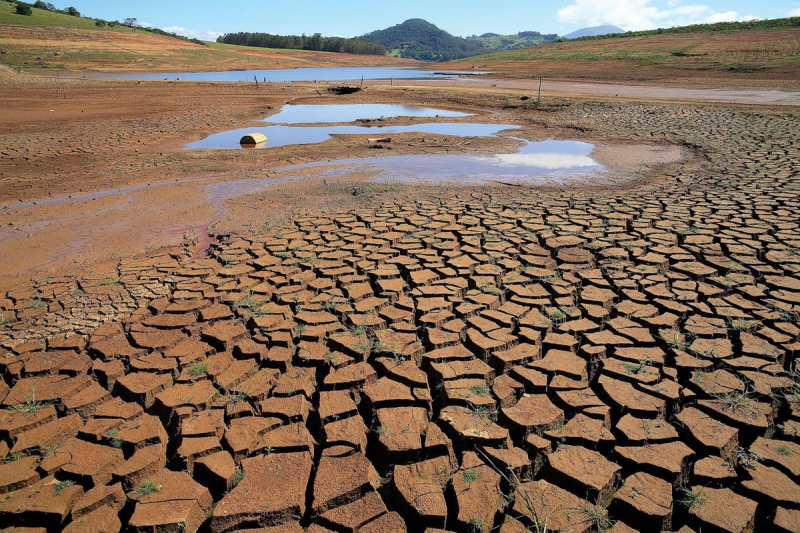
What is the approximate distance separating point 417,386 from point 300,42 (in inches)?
3580

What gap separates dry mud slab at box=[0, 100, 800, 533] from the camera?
1999mm

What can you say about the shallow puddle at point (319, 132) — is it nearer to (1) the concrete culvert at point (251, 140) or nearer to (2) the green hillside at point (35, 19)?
(1) the concrete culvert at point (251, 140)

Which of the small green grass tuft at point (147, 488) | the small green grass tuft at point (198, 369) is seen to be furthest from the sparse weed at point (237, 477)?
the small green grass tuft at point (198, 369)

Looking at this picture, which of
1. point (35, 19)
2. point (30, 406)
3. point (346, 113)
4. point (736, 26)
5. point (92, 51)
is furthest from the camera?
point (35, 19)

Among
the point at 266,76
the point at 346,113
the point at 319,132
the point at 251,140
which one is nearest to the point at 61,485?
the point at 251,140

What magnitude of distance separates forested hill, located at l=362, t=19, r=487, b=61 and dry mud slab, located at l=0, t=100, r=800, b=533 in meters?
128

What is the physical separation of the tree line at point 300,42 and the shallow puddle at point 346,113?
225 ft

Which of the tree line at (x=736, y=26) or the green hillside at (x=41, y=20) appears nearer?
the tree line at (x=736, y=26)

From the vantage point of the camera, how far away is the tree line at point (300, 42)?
265ft

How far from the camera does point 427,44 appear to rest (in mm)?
162000

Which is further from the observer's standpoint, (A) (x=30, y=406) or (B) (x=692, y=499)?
(A) (x=30, y=406)

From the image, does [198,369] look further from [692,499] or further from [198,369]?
[692,499]

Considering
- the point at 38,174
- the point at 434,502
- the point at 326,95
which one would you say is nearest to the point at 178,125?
the point at 38,174

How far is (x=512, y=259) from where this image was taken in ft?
14.5
